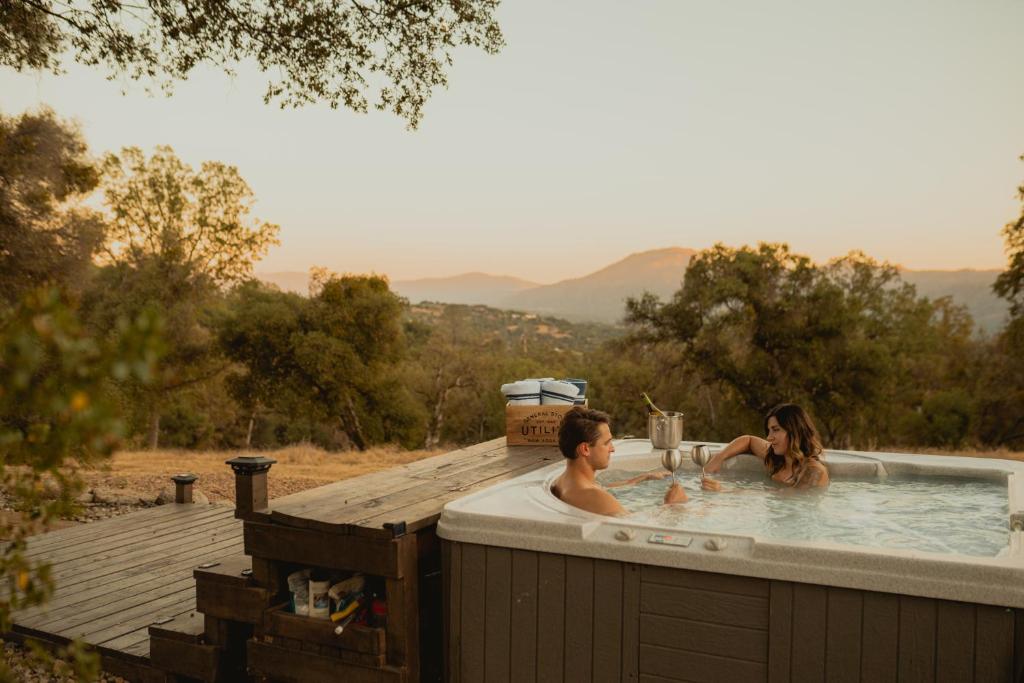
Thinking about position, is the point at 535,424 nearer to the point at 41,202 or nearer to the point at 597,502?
the point at 597,502

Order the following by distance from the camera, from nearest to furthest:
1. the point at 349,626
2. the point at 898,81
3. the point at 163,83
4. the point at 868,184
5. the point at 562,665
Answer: the point at 562,665 → the point at 349,626 → the point at 163,83 → the point at 898,81 → the point at 868,184

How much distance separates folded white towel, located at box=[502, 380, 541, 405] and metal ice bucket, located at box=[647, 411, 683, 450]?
0.63 m

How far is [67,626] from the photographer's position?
3.35 m

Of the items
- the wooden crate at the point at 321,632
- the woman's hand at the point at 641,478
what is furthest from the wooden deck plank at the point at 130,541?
the woman's hand at the point at 641,478

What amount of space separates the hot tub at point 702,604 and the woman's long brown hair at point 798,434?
106 centimetres

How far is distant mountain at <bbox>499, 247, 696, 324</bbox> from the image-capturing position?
1343 centimetres

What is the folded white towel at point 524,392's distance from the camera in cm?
412

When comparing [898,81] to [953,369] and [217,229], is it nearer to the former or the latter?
[953,369]

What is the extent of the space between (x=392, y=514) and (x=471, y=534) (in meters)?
0.31

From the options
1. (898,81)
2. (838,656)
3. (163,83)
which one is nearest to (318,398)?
(163,83)

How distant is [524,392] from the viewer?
4.13 meters

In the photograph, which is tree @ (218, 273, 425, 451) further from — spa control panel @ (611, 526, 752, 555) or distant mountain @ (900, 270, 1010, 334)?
spa control panel @ (611, 526, 752, 555)

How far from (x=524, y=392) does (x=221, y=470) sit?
521 centimetres

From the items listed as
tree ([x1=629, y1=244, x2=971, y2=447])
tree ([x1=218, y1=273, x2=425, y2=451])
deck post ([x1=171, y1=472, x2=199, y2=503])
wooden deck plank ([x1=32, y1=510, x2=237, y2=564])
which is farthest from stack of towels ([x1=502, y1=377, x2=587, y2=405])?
tree ([x1=218, y1=273, x2=425, y2=451])
